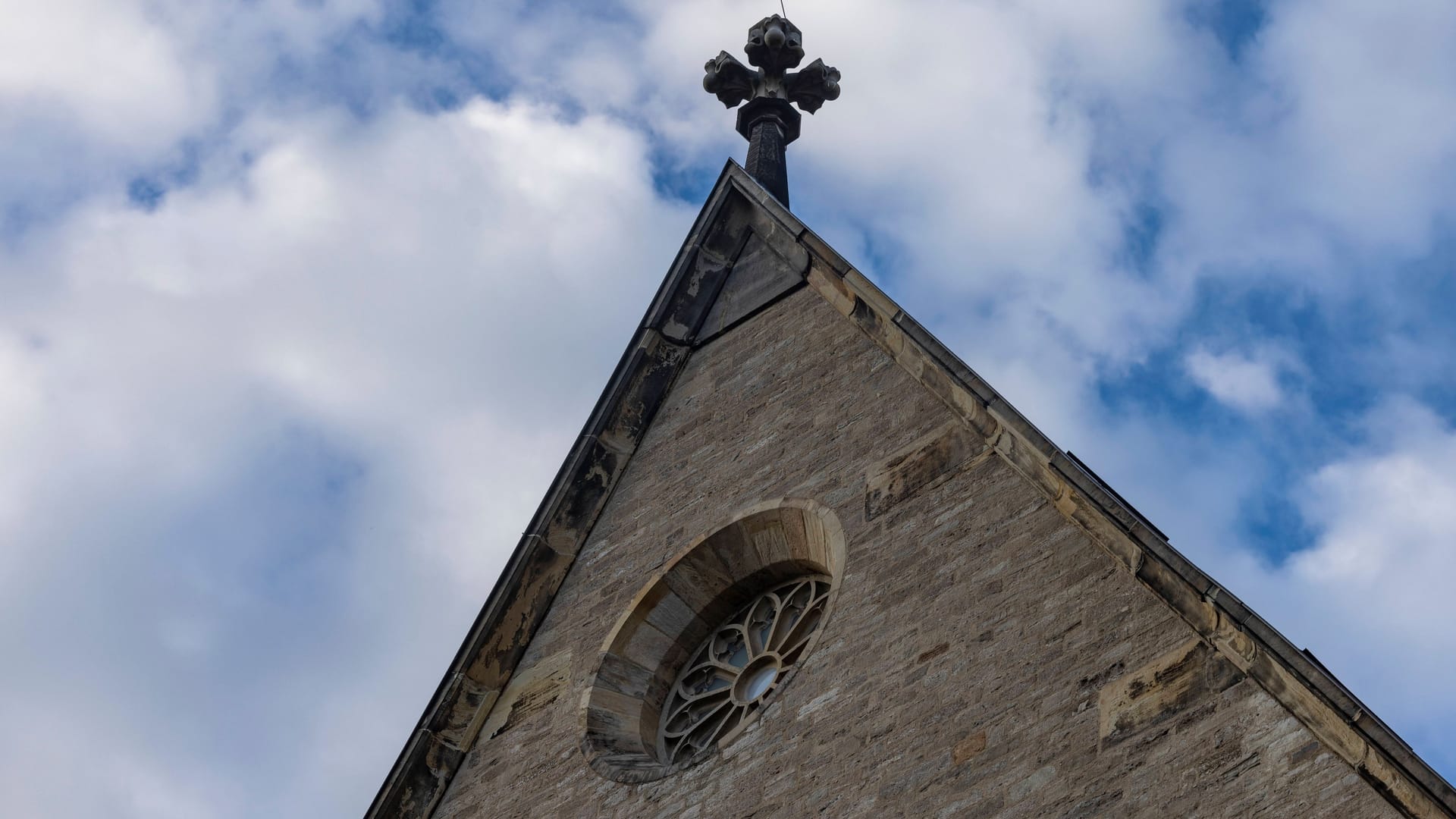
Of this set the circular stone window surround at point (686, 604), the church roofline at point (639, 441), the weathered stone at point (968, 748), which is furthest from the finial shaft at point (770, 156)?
the weathered stone at point (968, 748)

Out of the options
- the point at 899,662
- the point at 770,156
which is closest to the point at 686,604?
the point at 899,662

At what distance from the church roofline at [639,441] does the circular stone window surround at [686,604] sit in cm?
96

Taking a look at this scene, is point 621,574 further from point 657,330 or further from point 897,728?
point 897,728

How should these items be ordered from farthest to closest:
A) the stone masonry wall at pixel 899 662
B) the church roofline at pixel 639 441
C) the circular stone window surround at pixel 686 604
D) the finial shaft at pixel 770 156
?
the finial shaft at pixel 770 156 → the circular stone window surround at pixel 686 604 → the stone masonry wall at pixel 899 662 → the church roofline at pixel 639 441

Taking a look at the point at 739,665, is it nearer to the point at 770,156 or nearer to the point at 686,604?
the point at 686,604

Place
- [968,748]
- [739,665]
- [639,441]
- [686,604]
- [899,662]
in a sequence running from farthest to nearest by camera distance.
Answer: [639,441] → [686,604] → [739,665] → [899,662] → [968,748]

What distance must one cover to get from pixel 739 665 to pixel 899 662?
191 cm

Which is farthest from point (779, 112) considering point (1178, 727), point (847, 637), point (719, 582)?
point (1178, 727)

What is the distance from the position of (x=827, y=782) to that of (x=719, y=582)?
2.59m

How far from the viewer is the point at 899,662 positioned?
10.1 m

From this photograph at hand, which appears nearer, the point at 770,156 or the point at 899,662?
the point at 899,662

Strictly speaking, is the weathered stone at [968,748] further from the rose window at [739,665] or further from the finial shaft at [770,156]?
the finial shaft at [770,156]

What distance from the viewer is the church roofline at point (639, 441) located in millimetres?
8312

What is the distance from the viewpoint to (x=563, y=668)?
1228 centimetres
